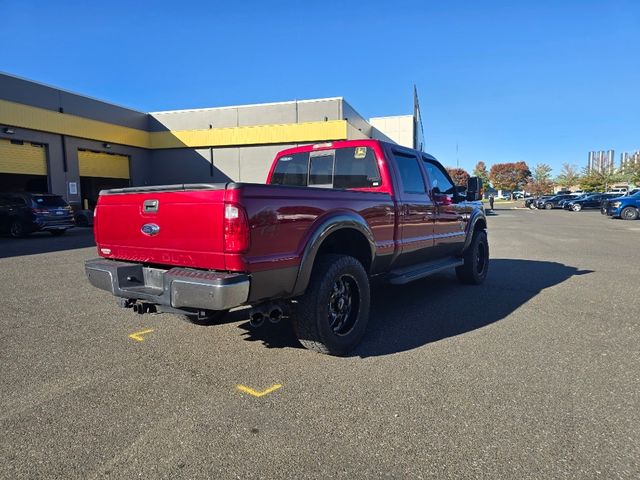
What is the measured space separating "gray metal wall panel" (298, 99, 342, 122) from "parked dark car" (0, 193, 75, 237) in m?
15.4

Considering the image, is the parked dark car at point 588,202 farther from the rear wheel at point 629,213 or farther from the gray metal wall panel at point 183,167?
the gray metal wall panel at point 183,167

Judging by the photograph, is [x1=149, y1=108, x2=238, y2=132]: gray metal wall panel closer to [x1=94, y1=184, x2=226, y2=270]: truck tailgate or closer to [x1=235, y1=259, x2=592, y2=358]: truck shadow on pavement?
[x1=235, y1=259, x2=592, y2=358]: truck shadow on pavement

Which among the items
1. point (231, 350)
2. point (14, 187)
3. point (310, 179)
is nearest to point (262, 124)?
point (14, 187)

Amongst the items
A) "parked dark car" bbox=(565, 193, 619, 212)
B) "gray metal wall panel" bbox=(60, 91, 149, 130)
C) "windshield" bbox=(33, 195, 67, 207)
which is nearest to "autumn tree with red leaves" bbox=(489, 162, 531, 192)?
"parked dark car" bbox=(565, 193, 619, 212)

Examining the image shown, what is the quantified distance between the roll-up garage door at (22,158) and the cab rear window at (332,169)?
2045 cm

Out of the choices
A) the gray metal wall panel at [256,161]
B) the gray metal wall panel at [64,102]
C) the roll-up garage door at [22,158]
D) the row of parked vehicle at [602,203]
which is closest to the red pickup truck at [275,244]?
the roll-up garage door at [22,158]

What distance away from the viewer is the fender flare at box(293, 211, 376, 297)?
357 centimetres

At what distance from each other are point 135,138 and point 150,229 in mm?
28116

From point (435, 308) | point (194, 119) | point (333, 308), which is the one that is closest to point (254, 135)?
point (194, 119)

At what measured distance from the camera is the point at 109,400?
10.1 feet

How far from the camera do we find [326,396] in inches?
124

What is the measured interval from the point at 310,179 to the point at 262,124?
2382cm

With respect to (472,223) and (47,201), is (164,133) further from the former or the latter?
(472,223)

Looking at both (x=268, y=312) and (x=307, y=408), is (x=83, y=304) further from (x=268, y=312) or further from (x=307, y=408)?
(x=307, y=408)
